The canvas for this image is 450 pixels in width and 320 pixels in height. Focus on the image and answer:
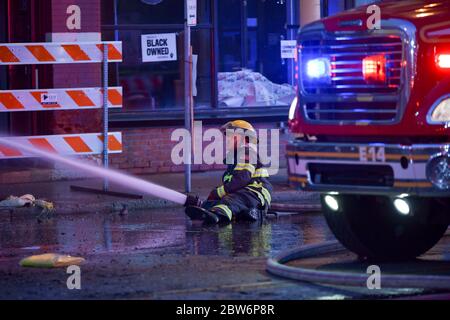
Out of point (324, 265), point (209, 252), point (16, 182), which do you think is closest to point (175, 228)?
point (209, 252)

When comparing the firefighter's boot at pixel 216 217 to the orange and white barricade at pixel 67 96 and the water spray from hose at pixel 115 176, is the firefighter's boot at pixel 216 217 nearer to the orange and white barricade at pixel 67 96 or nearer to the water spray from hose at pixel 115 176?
the water spray from hose at pixel 115 176

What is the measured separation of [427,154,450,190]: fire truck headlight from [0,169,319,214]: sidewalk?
6318 mm

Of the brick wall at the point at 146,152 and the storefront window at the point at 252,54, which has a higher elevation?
the storefront window at the point at 252,54

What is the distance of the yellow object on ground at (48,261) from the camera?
930 centimetres

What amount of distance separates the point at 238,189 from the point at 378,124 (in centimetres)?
414

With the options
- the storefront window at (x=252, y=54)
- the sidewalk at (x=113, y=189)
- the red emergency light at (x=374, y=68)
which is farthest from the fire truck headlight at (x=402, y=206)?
the storefront window at (x=252, y=54)

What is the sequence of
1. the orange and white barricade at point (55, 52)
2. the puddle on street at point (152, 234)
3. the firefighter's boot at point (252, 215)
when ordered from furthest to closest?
1. the orange and white barricade at point (55, 52)
2. the firefighter's boot at point (252, 215)
3. the puddle on street at point (152, 234)

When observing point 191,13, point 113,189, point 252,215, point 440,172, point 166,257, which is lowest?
point 166,257

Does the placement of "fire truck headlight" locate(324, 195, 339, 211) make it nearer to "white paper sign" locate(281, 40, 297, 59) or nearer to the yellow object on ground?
the yellow object on ground

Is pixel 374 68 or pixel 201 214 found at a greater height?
pixel 374 68

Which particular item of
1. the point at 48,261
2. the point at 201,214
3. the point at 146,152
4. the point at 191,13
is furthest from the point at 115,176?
the point at 48,261

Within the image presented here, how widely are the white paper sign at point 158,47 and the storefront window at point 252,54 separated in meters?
0.88

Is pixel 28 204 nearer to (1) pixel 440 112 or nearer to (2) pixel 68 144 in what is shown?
(2) pixel 68 144

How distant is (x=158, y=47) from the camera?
16562 millimetres
